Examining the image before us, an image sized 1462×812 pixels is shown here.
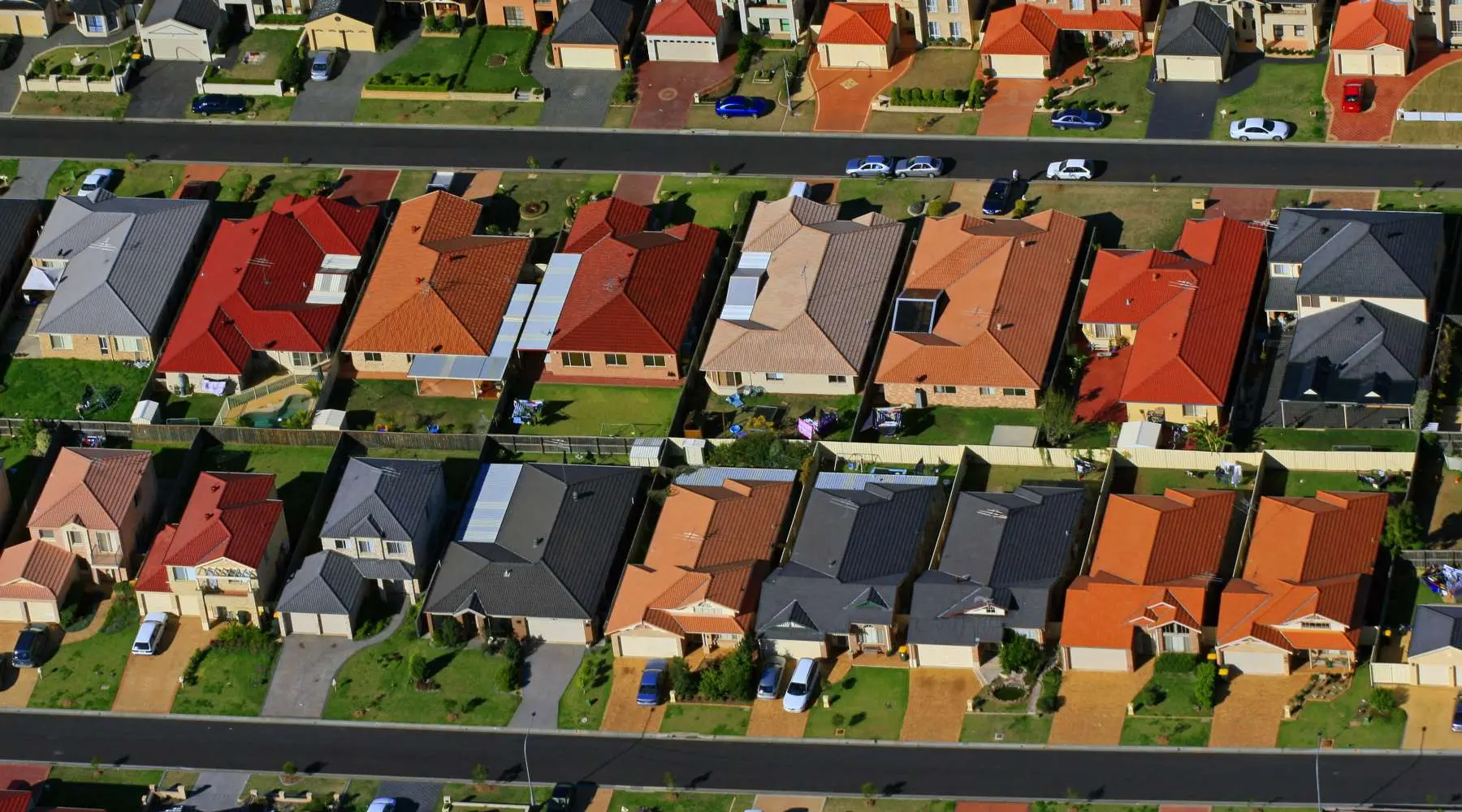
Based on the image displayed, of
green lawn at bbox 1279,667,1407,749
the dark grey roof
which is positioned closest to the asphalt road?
green lawn at bbox 1279,667,1407,749

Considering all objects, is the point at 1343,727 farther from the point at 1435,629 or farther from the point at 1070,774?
the point at 1070,774

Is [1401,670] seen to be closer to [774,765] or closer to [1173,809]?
[1173,809]

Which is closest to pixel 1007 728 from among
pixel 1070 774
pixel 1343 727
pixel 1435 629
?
pixel 1070 774

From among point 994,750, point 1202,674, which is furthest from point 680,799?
point 1202,674

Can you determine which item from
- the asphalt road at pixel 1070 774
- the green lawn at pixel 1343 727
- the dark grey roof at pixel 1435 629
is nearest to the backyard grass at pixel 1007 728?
the asphalt road at pixel 1070 774

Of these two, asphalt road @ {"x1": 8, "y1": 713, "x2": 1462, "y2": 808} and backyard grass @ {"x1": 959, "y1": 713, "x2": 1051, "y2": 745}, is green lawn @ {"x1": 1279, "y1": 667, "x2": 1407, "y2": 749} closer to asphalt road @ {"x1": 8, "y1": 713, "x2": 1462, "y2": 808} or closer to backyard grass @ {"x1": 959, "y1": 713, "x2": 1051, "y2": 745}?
Answer: asphalt road @ {"x1": 8, "y1": 713, "x2": 1462, "y2": 808}

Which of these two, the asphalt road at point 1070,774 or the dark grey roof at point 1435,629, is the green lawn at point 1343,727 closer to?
the asphalt road at point 1070,774
